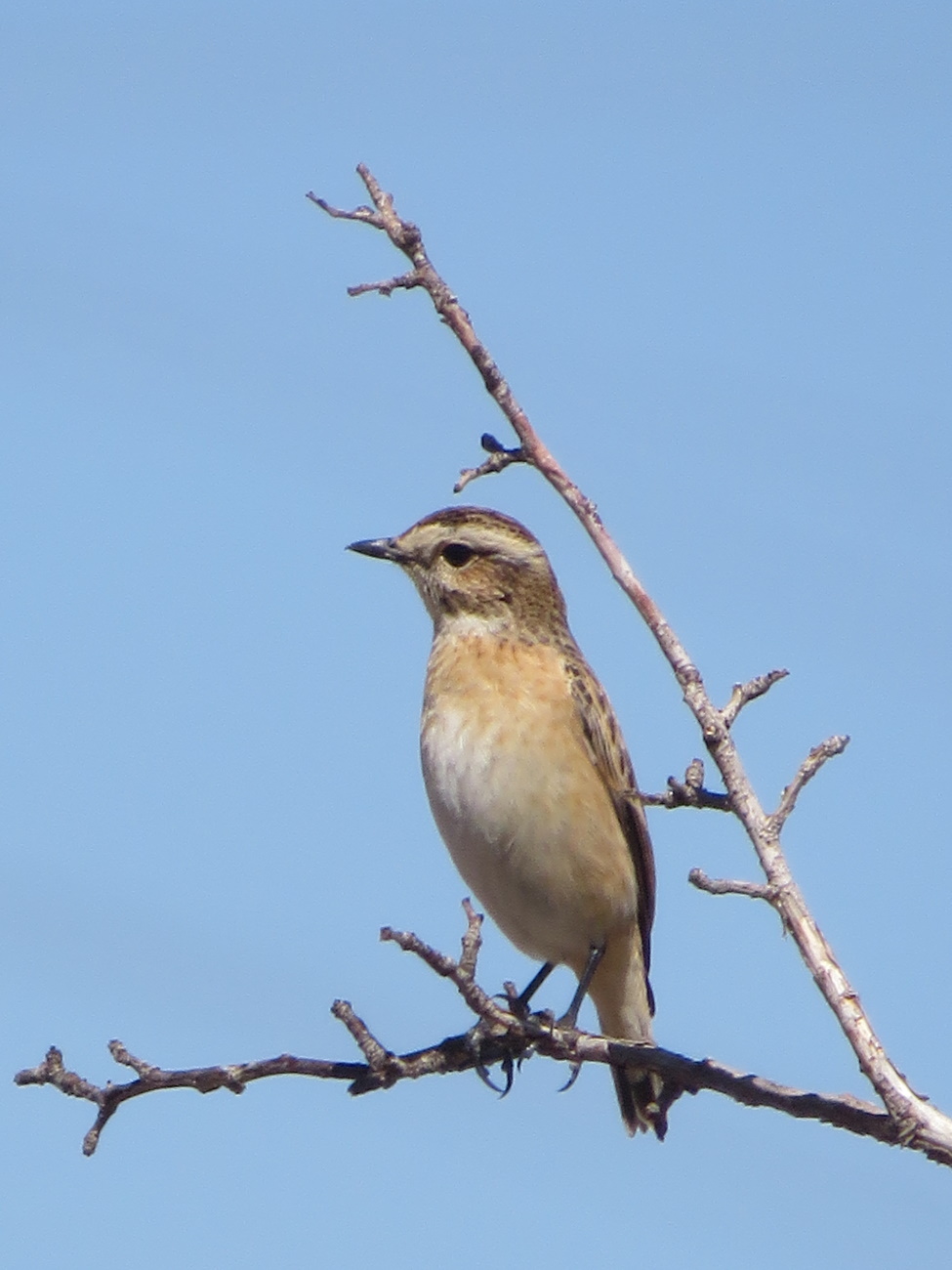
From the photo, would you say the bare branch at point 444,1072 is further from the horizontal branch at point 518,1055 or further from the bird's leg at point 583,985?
the bird's leg at point 583,985

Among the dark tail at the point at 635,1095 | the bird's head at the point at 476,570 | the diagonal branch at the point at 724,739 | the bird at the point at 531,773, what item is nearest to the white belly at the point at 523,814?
the bird at the point at 531,773

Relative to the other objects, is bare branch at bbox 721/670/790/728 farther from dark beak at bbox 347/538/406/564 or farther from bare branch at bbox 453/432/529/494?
dark beak at bbox 347/538/406/564

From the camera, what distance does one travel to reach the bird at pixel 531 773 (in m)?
7.18

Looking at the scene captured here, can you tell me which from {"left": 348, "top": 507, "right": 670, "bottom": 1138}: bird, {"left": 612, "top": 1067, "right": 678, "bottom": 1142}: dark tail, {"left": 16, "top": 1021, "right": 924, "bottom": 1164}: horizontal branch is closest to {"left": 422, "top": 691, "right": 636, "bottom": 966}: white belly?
{"left": 348, "top": 507, "right": 670, "bottom": 1138}: bird

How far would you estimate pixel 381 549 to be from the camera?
8234 millimetres

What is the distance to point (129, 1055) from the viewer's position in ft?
15.8

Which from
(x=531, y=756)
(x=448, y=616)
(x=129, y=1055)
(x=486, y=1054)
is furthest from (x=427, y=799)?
(x=129, y=1055)

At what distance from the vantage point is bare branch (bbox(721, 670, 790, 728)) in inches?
178

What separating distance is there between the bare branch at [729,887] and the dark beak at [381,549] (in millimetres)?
4166

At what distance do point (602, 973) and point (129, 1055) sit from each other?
355 cm

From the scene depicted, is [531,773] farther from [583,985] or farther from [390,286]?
[390,286]

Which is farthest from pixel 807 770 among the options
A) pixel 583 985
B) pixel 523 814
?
pixel 583 985

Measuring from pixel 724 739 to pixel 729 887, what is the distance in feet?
1.31

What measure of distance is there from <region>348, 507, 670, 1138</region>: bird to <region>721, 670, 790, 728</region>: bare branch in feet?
7.34
